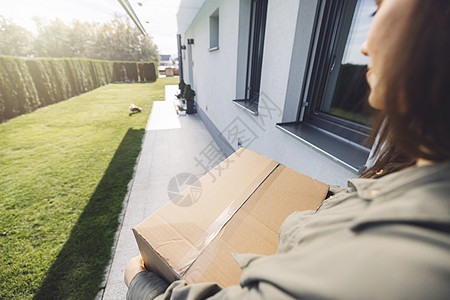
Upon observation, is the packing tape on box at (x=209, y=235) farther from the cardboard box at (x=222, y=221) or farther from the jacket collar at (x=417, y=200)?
the jacket collar at (x=417, y=200)

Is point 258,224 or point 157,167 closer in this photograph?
point 258,224

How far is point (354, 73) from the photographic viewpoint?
135 centimetres

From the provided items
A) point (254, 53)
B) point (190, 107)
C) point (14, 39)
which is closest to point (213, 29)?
point (254, 53)

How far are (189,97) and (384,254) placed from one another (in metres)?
6.26

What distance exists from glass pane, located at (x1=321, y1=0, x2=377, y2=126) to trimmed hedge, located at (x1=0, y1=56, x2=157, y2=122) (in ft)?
27.9

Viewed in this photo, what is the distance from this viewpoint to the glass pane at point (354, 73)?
1.22 metres

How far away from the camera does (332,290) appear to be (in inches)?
10.9

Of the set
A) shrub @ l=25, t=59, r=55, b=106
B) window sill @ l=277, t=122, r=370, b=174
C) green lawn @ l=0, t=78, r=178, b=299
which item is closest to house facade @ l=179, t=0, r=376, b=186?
window sill @ l=277, t=122, r=370, b=174

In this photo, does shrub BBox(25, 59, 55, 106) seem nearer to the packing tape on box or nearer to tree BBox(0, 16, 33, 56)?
the packing tape on box

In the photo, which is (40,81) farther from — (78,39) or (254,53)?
(78,39)

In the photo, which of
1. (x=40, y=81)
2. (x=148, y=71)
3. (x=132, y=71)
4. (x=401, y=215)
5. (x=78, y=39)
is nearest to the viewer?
(x=401, y=215)

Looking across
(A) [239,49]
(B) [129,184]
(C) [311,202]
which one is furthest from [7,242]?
(A) [239,49]

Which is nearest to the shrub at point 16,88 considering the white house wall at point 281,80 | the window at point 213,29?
the window at point 213,29

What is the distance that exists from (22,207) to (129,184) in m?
1.19
